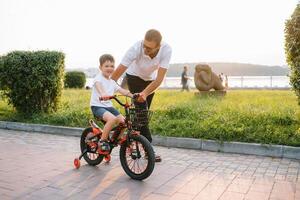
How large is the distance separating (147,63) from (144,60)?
64 millimetres

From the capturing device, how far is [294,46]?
6.92m

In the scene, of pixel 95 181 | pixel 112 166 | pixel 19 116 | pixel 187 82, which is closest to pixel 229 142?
pixel 112 166

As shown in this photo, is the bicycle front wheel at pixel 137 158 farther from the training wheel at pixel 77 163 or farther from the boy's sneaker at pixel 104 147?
the training wheel at pixel 77 163

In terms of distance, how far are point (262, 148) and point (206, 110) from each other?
300 centimetres

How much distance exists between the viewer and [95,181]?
520 centimetres

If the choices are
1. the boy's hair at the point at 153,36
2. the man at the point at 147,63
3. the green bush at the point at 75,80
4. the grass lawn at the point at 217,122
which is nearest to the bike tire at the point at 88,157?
the man at the point at 147,63

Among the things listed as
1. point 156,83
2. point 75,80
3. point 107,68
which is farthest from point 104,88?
point 75,80

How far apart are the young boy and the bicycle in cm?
11

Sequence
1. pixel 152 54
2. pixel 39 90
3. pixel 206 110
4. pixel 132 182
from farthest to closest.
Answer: pixel 39 90 → pixel 206 110 → pixel 152 54 → pixel 132 182

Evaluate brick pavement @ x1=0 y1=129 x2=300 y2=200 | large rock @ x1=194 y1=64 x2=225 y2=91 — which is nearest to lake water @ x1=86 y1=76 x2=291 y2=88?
large rock @ x1=194 y1=64 x2=225 y2=91

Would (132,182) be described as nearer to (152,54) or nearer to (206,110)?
(152,54)

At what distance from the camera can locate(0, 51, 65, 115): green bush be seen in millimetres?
10219

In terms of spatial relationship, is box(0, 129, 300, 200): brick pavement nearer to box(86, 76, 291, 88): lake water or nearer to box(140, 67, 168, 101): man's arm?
box(140, 67, 168, 101): man's arm

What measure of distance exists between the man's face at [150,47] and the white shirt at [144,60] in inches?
3.6
